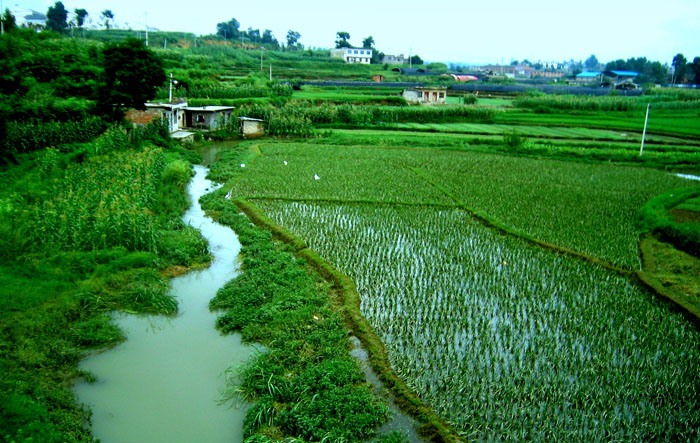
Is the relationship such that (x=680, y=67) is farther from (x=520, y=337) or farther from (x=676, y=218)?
(x=520, y=337)

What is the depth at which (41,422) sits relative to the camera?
5.50 meters

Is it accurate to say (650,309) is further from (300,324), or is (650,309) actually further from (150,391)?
(150,391)

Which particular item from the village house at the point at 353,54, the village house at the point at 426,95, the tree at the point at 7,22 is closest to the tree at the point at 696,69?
the village house at the point at 353,54

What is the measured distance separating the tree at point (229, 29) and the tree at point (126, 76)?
2867 inches

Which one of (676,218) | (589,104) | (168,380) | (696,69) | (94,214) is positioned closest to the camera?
(168,380)

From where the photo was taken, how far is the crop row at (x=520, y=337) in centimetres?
620

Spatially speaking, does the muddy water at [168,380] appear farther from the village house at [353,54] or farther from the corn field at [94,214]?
the village house at [353,54]

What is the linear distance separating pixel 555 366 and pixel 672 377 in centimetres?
144

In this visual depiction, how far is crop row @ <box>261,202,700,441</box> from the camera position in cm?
620

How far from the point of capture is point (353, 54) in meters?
86.5

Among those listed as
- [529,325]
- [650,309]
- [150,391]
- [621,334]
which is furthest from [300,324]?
[650,309]

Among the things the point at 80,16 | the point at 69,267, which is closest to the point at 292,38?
the point at 80,16

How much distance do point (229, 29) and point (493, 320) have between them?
305ft

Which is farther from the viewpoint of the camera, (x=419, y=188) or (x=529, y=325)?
(x=419, y=188)
